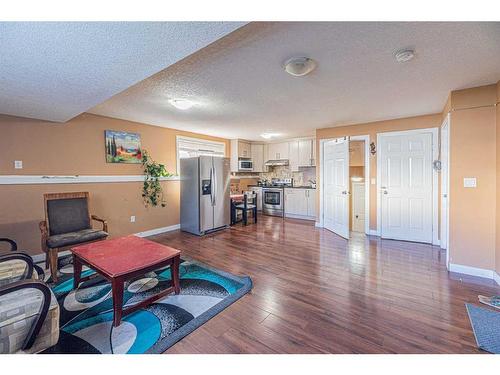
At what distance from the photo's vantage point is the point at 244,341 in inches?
64.9

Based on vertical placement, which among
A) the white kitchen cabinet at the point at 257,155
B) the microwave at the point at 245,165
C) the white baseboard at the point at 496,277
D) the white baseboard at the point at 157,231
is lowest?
the white baseboard at the point at 496,277

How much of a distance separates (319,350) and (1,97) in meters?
3.77

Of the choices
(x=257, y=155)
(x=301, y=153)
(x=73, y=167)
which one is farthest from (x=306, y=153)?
(x=73, y=167)

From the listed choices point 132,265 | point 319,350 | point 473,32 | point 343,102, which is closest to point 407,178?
point 343,102

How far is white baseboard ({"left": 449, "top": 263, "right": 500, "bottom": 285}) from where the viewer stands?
2593 millimetres

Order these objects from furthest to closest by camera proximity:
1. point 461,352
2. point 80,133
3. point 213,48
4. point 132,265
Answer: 1. point 80,133
2. point 132,265
3. point 213,48
4. point 461,352

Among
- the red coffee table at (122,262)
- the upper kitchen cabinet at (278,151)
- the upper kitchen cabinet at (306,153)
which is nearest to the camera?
the red coffee table at (122,262)

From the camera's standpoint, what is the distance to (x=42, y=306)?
1.33 m

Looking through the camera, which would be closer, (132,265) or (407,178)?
(132,265)

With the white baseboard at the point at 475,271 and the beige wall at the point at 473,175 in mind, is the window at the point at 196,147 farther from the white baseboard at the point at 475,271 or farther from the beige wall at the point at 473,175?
the white baseboard at the point at 475,271

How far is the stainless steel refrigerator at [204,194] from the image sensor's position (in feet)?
→ 14.9

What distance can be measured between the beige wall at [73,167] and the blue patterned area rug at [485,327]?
4752 mm

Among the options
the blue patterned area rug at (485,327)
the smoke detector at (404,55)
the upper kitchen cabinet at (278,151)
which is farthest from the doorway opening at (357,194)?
the smoke detector at (404,55)
